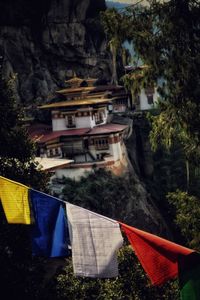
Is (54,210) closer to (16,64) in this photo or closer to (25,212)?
(25,212)

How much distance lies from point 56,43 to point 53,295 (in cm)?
4539

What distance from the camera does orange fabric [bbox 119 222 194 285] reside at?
8367mm

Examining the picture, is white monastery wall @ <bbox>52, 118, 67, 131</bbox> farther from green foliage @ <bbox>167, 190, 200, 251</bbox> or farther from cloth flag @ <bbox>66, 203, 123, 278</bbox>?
cloth flag @ <bbox>66, 203, 123, 278</bbox>

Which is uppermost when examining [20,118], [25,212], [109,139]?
[20,118]

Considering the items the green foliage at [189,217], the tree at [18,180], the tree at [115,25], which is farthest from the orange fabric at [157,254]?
the tree at [18,180]

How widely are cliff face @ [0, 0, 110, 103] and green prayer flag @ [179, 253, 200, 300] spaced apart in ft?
151

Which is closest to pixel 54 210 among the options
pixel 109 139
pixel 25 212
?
pixel 25 212

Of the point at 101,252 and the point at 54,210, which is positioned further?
the point at 54,210

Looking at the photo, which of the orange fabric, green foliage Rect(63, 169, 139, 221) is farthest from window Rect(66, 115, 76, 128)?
the orange fabric

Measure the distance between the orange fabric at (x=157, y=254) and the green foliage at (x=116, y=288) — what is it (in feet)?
24.8

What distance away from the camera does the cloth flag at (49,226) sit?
10.5 metres

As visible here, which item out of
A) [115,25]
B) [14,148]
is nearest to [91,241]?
[115,25]

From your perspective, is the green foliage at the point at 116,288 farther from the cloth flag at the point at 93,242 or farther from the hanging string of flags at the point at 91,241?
the cloth flag at the point at 93,242

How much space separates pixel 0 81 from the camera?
60.0 ft
